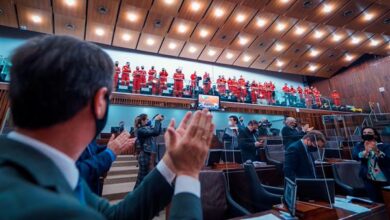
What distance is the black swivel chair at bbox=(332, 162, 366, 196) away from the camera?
3216 mm

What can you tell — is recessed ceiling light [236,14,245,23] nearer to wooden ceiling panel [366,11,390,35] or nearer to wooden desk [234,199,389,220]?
wooden ceiling panel [366,11,390,35]

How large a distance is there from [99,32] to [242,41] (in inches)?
269

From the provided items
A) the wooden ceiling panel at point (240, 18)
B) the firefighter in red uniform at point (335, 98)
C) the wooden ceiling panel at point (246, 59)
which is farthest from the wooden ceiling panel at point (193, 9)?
the firefighter in red uniform at point (335, 98)

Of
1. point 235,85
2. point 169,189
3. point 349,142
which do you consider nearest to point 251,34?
point 235,85

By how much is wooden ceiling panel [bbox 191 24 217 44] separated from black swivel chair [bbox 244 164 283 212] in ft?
27.3

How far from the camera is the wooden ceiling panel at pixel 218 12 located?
842cm

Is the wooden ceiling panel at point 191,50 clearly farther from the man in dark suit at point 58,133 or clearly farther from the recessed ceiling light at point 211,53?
the man in dark suit at point 58,133

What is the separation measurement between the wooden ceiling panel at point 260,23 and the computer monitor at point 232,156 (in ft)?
25.1

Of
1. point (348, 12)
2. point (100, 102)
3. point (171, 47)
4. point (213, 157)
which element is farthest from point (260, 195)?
point (348, 12)

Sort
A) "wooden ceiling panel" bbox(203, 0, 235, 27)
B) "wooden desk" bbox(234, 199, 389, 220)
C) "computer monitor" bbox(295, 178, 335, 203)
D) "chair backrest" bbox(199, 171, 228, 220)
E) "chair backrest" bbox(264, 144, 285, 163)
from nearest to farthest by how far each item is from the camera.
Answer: "wooden desk" bbox(234, 199, 389, 220)
"computer monitor" bbox(295, 178, 335, 203)
"chair backrest" bbox(199, 171, 228, 220)
"chair backrest" bbox(264, 144, 285, 163)
"wooden ceiling panel" bbox(203, 0, 235, 27)

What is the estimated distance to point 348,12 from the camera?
9.09 metres

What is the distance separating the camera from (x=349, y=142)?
A: 572 cm

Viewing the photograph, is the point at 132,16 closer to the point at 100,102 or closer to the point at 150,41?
the point at 150,41

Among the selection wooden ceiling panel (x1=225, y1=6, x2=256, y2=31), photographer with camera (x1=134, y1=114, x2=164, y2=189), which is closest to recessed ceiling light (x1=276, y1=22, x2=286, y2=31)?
wooden ceiling panel (x1=225, y1=6, x2=256, y2=31)
